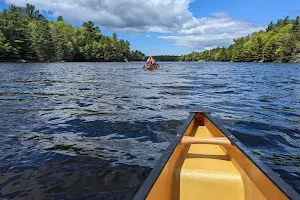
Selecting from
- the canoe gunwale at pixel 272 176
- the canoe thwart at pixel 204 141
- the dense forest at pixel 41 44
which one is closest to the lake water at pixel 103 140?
the canoe thwart at pixel 204 141

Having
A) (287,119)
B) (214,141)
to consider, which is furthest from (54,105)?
(287,119)

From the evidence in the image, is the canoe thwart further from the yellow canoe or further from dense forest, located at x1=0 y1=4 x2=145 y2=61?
dense forest, located at x1=0 y1=4 x2=145 y2=61

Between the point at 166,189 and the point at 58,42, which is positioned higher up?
the point at 58,42

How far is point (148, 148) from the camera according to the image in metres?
5.23

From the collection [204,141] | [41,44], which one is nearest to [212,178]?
[204,141]

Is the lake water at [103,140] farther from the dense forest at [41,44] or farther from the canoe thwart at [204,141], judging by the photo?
the dense forest at [41,44]

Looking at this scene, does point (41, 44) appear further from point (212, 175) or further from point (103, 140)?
point (212, 175)

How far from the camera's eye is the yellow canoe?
2141mm

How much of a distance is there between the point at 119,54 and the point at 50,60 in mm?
49123

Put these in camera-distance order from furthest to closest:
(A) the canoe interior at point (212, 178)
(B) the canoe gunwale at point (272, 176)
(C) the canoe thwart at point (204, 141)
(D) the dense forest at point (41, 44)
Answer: (D) the dense forest at point (41, 44), (C) the canoe thwart at point (204, 141), (A) the canoe interior at point (212, 178), (B) the canoe gunwale at point (272, 176)

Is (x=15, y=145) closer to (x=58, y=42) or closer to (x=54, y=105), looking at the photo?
(x=54, y=105)

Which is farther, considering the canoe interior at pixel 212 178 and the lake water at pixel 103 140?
the lake water at pixel 103 140

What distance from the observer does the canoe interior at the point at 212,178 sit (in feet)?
7.69

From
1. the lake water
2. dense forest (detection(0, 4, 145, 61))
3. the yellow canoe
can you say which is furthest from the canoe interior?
dense forest (detection(0, 4, 145, 61))
